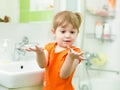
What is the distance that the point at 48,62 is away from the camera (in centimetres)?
146

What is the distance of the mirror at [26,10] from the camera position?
6.64 feet

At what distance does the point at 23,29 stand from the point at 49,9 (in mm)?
345

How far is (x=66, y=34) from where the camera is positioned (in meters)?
1.41

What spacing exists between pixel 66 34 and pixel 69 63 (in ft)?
0.63

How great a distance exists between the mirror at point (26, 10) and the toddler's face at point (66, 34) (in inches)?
28.6

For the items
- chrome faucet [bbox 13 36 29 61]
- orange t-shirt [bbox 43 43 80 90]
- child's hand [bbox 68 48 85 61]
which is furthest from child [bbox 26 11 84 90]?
chrome faucet [bbox 13 36 29 61]

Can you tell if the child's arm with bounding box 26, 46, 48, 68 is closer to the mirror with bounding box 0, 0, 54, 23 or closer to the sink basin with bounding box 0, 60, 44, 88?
the sink basin with bounding box 0, 60, 44, 88

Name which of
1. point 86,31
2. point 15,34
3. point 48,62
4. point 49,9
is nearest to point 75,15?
point 48,62

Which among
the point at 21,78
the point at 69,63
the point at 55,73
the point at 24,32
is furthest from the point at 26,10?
the point at 69,63

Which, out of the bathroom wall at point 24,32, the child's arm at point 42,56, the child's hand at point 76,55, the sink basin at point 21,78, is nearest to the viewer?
the child's hand at point 76,55

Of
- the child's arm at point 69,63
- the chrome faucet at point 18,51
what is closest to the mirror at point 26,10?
the chrome faucet at point 18,51

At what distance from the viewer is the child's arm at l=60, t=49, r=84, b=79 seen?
49.0 inches

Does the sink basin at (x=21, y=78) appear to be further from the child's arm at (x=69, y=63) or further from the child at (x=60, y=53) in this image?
the child's arm at (x=69, y=63)

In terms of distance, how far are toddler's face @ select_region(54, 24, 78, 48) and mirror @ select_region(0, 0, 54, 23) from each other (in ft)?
2.38
